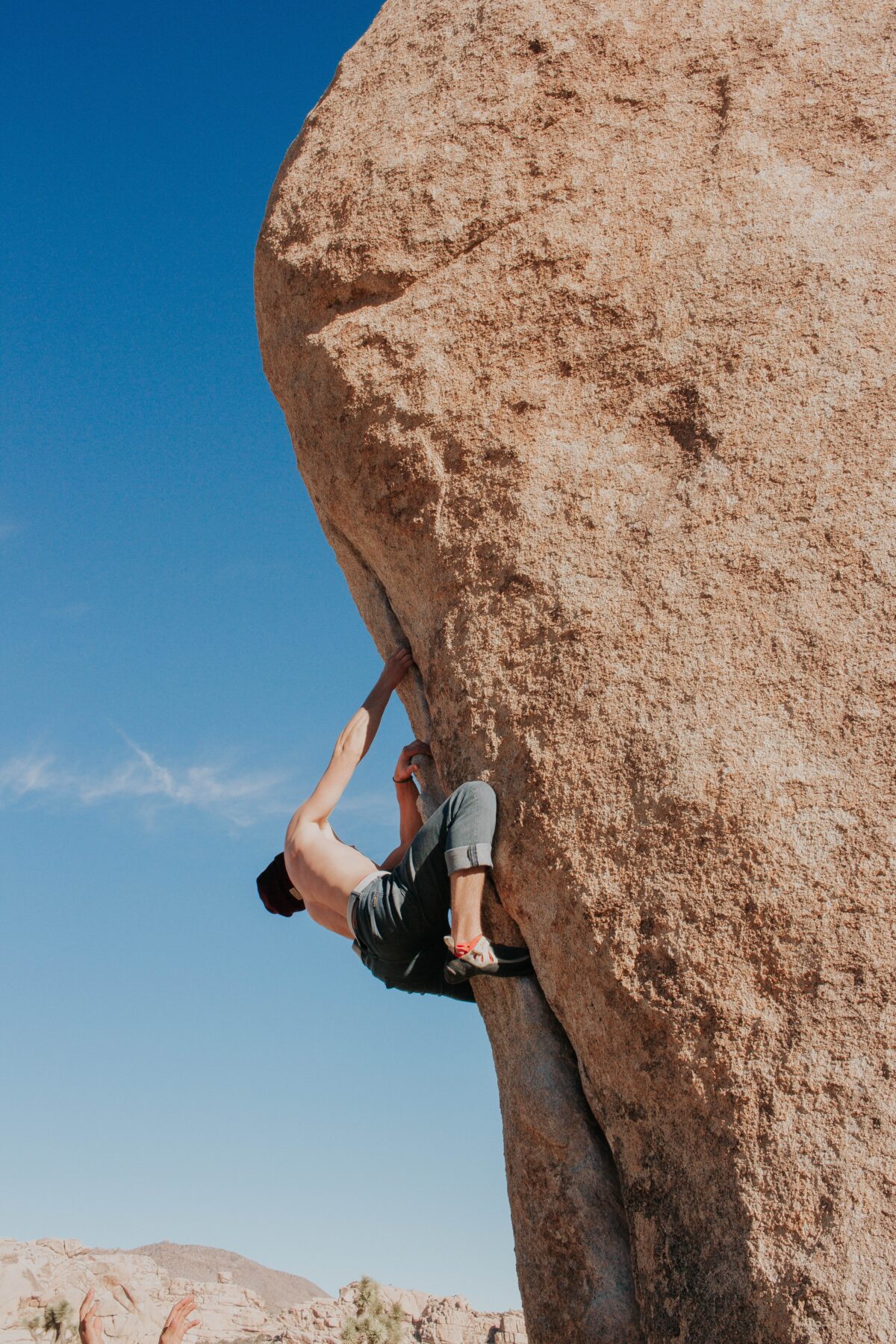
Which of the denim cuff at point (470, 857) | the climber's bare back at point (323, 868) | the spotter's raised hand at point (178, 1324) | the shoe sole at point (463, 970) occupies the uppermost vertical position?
the climber's bare back at point (323, 868)

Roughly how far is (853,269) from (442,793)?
2.36 metres

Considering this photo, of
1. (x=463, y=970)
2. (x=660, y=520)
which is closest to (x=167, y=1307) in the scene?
(x=463, y=970)

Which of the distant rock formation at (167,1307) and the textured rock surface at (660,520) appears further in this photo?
the distant rock formation at (167,1307)

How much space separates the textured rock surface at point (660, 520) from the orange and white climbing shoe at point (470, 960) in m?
0.17

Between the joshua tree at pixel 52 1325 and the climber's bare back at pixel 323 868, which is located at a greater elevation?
the climber's bare back at pixel 323 868

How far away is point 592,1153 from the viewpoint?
3.28m

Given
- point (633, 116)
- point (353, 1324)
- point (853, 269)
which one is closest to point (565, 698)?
point (853, 269)

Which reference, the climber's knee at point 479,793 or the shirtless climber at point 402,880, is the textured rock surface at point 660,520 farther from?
the shirtless climber at point 402,880

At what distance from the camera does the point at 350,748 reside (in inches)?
165

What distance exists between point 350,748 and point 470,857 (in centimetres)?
89

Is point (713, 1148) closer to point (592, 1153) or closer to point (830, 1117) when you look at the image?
point (830, 1117)

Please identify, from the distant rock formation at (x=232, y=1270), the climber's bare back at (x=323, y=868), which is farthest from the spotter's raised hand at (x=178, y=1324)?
the distant rock formation at (x=232, y=1270)

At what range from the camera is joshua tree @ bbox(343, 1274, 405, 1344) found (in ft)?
70.2

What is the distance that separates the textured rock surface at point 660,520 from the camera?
2.84 metres
